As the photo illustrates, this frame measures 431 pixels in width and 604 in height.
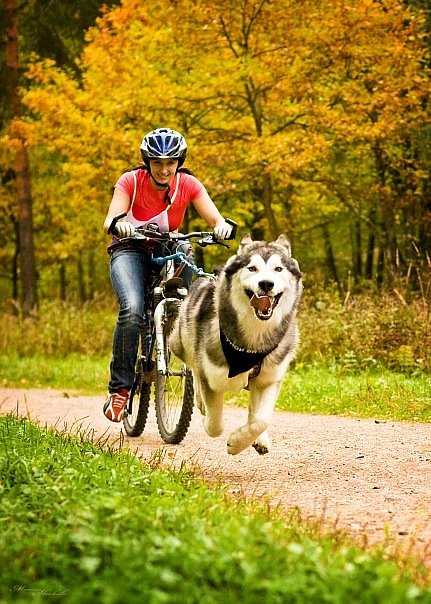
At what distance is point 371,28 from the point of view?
611 inches

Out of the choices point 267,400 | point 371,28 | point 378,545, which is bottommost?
point 378,545

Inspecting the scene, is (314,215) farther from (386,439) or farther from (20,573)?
(20,573)

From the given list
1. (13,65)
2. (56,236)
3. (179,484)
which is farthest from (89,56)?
(179,484)

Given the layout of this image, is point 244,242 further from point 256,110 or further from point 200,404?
point 256,110

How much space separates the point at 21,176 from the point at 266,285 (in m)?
17.3

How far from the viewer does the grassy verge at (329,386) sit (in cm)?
876

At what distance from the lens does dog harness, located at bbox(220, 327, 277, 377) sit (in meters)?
5.36

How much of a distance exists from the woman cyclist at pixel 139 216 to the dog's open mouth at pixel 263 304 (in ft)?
3.86

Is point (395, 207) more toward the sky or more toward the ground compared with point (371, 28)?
more toward the ground

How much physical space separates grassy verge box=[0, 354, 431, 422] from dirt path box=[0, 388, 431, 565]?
0.42 meters

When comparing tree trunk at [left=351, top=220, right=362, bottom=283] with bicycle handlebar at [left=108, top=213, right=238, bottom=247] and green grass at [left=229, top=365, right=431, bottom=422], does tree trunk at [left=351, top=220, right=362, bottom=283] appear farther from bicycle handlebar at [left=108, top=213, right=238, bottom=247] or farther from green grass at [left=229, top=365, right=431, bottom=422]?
bicycle handlebar at [left=108, top=213, right=238, bottom=247]

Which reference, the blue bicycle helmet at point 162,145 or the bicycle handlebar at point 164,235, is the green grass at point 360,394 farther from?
the blue bicycle helmet at point 162,145

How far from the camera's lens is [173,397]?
7109 millimetres

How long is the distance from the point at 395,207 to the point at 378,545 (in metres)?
15.7
